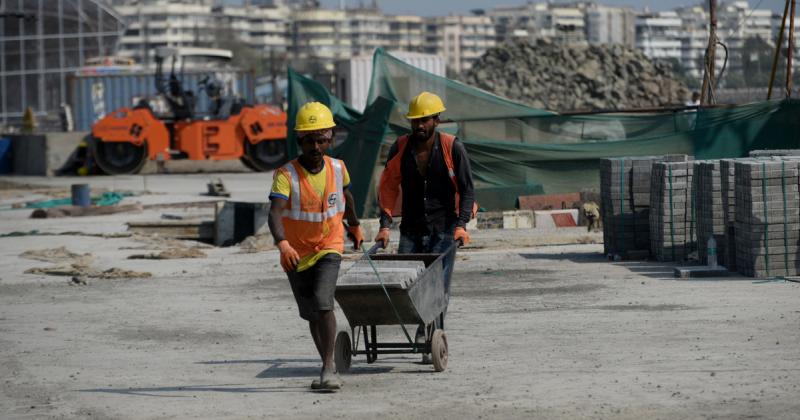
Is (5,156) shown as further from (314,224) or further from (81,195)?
(314,224)

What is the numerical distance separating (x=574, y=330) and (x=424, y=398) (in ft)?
9.45

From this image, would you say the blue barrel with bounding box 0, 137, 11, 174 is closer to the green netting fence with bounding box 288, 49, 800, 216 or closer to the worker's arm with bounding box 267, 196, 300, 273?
the green netting fence with bounding box 288, 49, 800, 216

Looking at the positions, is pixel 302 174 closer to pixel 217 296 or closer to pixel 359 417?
pixel 359 417

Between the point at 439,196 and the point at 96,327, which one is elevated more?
the point at 439,196

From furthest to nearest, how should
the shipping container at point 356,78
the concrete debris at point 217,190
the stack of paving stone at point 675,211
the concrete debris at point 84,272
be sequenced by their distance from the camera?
the shipping container at point 356,78 < the concrete debris at point 217,190 < the concrete debris at point 84,272 < the stack of paving stone at point 675,211

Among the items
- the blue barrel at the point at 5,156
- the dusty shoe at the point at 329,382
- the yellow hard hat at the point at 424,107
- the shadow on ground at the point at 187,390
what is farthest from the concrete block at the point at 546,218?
the blue barrel at the point at 5,156

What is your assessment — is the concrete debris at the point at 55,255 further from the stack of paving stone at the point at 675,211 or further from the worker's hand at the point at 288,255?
the worker's hand at the point at 288,255

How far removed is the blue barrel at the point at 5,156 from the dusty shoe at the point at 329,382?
34799 millimetres

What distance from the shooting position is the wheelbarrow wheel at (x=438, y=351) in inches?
356

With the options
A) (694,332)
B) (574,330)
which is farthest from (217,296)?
(694,332)

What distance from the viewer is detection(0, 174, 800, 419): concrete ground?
8.09 metres

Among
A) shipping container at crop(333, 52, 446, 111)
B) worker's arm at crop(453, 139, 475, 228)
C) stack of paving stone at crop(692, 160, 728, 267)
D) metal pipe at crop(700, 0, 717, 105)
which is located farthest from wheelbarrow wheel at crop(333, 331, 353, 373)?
shipping container at crop(333, 52, 446, 111)

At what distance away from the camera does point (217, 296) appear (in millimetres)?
14195

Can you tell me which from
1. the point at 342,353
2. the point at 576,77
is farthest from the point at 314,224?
the point at 576,77
